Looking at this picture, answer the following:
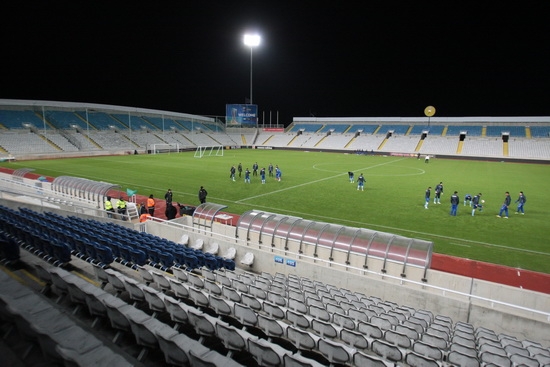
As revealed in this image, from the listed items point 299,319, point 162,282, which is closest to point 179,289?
point 162,282

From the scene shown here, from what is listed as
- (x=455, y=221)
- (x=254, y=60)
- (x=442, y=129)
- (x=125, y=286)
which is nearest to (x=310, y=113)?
(x=254, y=60)

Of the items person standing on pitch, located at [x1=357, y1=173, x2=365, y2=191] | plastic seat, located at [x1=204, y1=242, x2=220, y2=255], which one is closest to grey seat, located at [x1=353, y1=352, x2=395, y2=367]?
plastic seat, located at [x1=204, y1=242, x2=220, y2=255]

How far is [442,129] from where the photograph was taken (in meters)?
71.2

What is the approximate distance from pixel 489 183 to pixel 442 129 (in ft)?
142

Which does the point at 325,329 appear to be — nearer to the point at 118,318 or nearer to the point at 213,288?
the point at 213,288

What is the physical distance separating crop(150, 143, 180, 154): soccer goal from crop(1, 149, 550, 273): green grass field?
2235 cm

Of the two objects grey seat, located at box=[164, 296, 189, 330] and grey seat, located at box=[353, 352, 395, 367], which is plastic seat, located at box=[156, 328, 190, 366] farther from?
grey seat, located at box=[353, 352, 395, 367]

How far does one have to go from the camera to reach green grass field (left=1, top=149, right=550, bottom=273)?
16109 millimetres

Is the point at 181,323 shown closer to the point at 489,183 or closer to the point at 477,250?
the point at 477,250

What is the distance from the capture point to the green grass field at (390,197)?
16.1 m

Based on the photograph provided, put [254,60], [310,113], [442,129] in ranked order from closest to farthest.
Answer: [442,129]
[254,60]
[310,113]

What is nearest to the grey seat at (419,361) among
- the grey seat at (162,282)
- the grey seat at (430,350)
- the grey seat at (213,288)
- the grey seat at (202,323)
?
the grey seat at (430,350)

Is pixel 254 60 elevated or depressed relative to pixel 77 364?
elevated

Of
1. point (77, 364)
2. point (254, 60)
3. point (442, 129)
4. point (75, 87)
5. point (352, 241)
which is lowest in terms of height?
point (352, 241)
